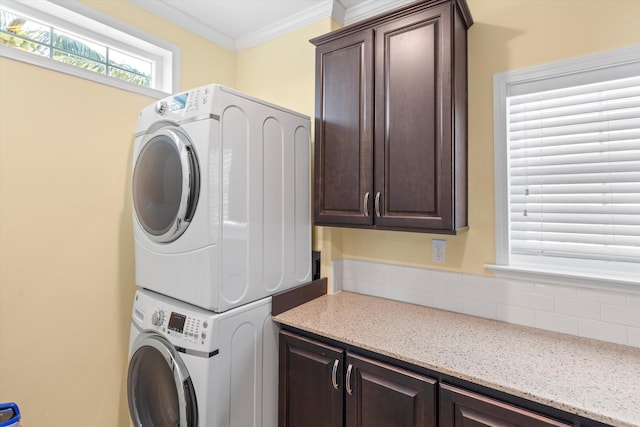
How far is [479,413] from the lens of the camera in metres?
1.10

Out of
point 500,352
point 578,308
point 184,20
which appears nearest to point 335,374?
point 500,352

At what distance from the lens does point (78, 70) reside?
5.47ft

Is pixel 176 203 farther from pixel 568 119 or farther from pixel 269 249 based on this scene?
pixel 568 119

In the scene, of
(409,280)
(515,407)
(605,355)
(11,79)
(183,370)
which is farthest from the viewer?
(409,280)

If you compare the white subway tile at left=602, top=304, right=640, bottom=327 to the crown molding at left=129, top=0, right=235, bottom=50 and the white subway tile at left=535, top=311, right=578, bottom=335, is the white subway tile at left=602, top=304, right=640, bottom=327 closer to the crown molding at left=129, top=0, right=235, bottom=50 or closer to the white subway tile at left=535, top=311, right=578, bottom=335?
the white subway tile at left=535, top=311, right=578, bottom=335

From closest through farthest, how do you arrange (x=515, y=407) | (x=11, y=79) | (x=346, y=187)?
(x=515, y=407) < (x=11, y=79) < (x=346, y=187)

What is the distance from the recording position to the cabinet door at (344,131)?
1659mm

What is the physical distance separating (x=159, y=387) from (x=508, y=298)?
5.87 ft

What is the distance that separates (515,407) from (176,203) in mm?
1519

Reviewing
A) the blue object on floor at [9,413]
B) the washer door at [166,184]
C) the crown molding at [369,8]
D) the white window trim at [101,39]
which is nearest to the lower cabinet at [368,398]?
the washer door at [166,184]

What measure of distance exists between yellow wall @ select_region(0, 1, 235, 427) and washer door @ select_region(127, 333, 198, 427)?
34 cm

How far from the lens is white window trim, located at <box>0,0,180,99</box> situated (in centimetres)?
156

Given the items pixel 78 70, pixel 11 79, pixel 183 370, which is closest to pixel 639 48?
pixel 183 370

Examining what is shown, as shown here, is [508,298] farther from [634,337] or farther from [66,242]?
[66,242]
